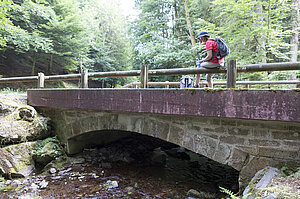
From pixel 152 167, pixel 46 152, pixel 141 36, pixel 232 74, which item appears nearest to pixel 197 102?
pixel 232 74


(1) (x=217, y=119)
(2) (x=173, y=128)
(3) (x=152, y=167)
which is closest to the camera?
(1) (x=217, y=119)

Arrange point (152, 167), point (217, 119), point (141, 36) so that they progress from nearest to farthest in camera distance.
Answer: point (217, 119) → point (152, 167) → point (141, 36)

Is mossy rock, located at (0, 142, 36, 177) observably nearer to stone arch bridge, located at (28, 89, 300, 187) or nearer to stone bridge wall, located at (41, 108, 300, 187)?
stone arch bridge, located at (28, 89, 300, 187)

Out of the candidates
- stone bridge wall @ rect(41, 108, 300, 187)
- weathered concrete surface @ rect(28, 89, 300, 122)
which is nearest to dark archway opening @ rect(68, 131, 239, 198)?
stone bridge wall @ rect(41, 108, 300, 187)

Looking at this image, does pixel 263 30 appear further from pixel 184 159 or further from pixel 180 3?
pixel 180 3

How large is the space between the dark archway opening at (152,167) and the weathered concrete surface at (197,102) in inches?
64.3

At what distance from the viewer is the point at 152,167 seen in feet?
17.9

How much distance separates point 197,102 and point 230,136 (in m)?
0.73

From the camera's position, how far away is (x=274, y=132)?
A: 2861mm

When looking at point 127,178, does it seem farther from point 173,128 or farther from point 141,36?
point 141,36

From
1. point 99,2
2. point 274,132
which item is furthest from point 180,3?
point 99,2

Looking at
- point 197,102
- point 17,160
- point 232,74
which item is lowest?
point 17,160

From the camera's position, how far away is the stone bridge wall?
9.25ft

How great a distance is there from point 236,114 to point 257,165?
2.73ft
